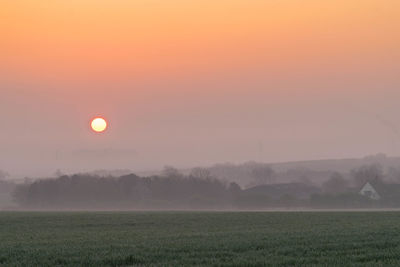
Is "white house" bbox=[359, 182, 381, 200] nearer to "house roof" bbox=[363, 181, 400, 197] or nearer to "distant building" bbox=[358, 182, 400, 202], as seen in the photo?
"distant building" bbox=[358, 182, 400, 202]

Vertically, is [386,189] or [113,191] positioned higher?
[113,191]

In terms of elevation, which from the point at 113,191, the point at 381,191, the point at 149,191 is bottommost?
the point at 381,191

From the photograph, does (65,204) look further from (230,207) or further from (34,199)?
(230,207)

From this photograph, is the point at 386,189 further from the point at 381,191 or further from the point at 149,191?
the point at 149,191

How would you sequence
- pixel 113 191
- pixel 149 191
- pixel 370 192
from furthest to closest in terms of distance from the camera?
pixel 113 191 → pixel 149 191 → pixel 370 192

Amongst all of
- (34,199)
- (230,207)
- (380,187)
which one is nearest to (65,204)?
(34,199)

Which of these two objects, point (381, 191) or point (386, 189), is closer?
point (386, 189)

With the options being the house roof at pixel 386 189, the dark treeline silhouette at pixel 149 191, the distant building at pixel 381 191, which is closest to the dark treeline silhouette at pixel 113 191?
the dark treeline silhouette at pixel 149 191

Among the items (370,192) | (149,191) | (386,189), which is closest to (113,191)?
(149,191)

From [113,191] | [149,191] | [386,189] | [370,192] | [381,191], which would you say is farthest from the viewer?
[113,191]

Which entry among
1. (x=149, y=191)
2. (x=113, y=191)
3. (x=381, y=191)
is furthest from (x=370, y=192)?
(x=113, y=191)

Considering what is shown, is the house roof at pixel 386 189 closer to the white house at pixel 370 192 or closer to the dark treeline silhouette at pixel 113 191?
the white house at pixel 370 192

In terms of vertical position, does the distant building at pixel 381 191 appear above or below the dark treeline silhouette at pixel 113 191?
below

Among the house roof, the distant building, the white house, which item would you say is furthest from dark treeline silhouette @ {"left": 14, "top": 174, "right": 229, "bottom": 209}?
the house roof
